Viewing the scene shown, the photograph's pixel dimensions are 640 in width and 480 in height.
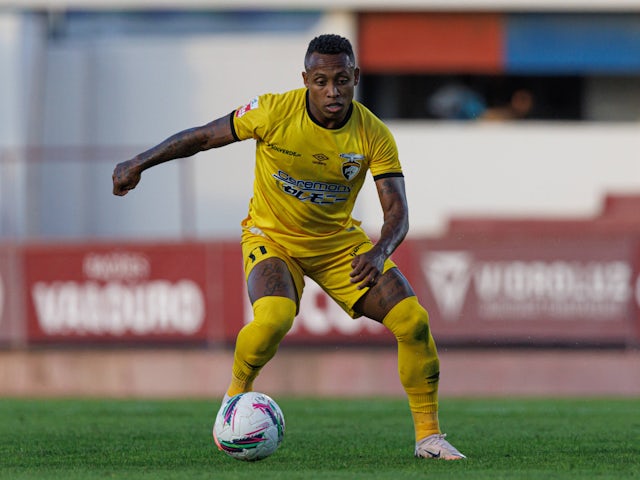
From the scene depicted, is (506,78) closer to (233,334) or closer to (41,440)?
(233,334)

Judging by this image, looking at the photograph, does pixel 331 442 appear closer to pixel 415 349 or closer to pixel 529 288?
pixel 415 349

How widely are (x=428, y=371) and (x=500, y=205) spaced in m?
14.2

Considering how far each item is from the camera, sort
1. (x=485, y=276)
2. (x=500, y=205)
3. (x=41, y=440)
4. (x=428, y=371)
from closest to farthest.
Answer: (x=428, y=371)
(x=41, y=440)
(x=485, y=276)
(x=500, y=205)

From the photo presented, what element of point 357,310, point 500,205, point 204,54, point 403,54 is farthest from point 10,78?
point 357,310

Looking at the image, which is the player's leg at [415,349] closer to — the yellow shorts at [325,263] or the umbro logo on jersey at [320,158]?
the yellow shorts at [325,263]

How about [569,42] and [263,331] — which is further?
[569,42]

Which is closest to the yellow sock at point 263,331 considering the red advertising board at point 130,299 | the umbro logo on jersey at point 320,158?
the umbro logo on jersey at point 320,158

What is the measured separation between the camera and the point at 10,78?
22438 mm

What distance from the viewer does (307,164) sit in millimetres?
8414

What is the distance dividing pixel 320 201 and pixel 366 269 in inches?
32.7

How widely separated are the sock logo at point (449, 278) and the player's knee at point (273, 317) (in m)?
9.33

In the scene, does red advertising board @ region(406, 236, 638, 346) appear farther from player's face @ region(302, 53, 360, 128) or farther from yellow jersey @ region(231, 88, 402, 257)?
player's face @ region(302, 53, 360, 128)

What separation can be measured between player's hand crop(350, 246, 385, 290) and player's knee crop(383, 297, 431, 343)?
16.3 inches

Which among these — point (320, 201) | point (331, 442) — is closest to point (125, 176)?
point (320, 201)
